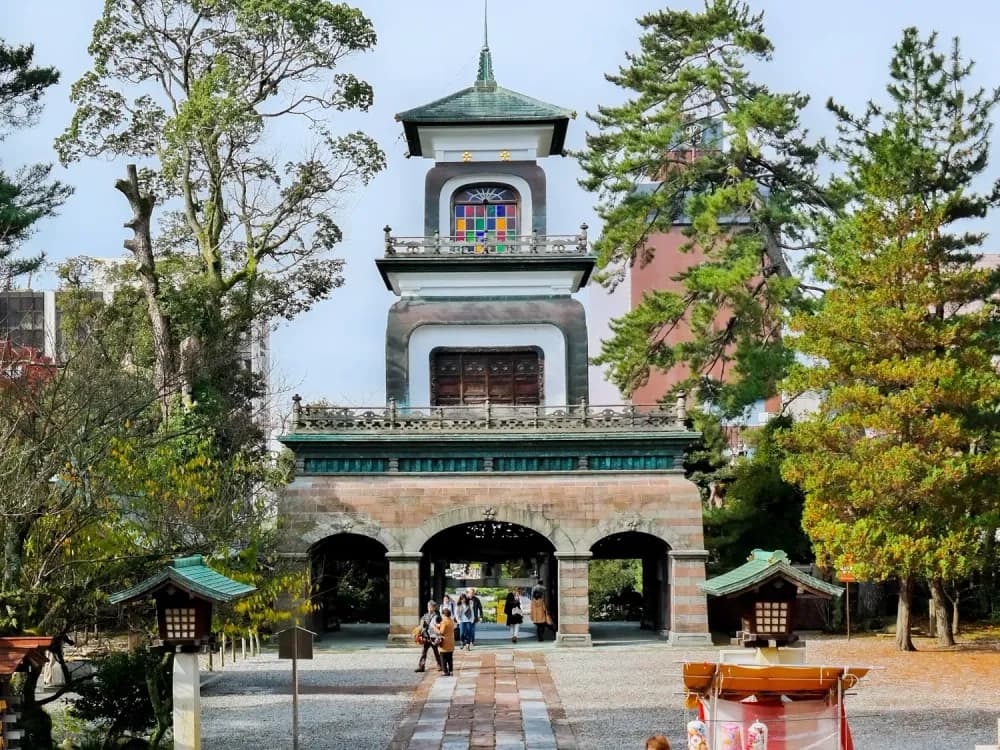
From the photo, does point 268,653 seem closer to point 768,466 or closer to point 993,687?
point 768,466

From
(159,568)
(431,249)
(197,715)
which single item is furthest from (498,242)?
(197,715)

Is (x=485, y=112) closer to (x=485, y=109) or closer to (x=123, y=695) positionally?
(x=485, y=109)

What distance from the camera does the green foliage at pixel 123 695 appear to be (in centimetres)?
1652

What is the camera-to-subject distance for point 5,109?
30781 millimetres

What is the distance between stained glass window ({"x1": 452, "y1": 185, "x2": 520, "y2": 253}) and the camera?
34.6 meters

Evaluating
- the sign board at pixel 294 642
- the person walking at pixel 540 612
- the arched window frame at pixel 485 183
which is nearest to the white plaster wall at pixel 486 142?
the arched window frame at pixel 485 183

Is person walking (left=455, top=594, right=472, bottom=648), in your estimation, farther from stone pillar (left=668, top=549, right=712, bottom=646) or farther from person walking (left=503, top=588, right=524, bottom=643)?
stone pillar (left=668, top=549, right=712, bottom=646)

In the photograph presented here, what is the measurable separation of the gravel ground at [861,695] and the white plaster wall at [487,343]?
6.66m

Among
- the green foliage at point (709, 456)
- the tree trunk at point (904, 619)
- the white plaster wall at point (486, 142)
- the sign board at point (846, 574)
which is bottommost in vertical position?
the tree trunk at point (904, 619)

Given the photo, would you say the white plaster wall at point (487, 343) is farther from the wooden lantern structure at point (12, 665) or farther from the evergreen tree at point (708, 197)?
the wooden lantern structure at point (12, 665)

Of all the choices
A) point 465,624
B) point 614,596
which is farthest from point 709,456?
point 465,624

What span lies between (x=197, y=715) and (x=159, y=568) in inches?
107

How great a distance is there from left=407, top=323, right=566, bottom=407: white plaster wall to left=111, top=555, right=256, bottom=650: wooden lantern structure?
59.4 feet

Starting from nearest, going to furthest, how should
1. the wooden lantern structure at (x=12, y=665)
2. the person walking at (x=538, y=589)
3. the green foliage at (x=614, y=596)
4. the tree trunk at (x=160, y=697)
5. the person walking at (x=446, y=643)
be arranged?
the wooden lantern structure at (x=12, y=665) → the tree trunk at (x=160, y=697) → the person walking at (x=446, y=643) → the person walking at (x=538, y=589) → the green foliage at (x=614, y=596)
